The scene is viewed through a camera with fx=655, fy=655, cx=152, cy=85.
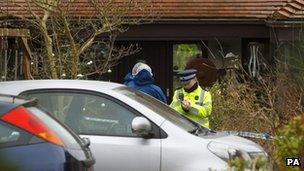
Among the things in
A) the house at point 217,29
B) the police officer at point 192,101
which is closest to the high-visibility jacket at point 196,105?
the police officer at point 192,101

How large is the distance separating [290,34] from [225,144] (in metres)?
8.48

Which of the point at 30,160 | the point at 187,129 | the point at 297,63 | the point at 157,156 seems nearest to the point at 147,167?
the point at 157,156

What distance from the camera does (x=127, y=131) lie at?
6.38m

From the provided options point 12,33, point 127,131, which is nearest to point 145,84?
point 127,131

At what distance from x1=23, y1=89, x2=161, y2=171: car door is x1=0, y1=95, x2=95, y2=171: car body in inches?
46.3

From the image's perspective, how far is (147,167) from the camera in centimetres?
621

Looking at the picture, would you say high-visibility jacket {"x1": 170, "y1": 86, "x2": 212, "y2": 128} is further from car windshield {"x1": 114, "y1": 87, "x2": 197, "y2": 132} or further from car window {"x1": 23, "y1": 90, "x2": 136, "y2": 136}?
car window {"x1": 23, "y1": 90, "x2": 136, "y2": 136}

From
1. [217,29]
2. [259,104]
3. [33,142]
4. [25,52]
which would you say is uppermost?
[217,29]

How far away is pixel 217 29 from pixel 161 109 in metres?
8.89

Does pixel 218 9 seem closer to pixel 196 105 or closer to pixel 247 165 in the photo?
pixel 196 105

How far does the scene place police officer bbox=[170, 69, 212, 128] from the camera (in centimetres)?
801

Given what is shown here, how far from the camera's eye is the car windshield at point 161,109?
261 inches

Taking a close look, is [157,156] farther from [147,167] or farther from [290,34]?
[290,34]

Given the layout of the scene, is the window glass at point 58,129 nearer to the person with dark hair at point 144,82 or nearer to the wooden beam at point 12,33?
the person with dark hair at point 144,82
